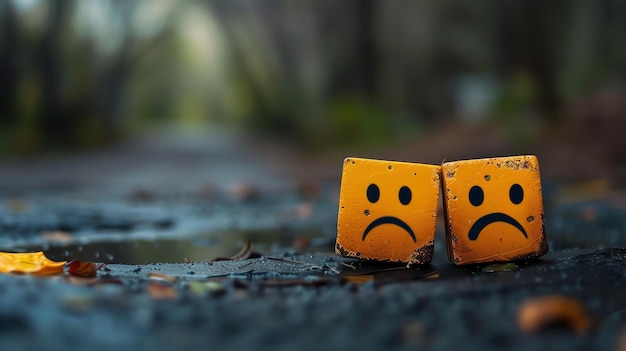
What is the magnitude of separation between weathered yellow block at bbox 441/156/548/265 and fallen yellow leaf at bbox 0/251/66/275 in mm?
1683

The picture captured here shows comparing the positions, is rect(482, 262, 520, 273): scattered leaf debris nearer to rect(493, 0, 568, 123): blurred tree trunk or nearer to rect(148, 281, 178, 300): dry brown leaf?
rect(148, 281, 178, 300): dry brown leaf

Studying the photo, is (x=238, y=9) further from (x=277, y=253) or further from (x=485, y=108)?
(x=277, y=253)

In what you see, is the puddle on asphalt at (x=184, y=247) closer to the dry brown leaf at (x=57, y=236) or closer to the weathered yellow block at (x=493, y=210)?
the dry brown leaf at (x=57, y=236)

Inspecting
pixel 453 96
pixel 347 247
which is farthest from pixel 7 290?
pixel 453 96

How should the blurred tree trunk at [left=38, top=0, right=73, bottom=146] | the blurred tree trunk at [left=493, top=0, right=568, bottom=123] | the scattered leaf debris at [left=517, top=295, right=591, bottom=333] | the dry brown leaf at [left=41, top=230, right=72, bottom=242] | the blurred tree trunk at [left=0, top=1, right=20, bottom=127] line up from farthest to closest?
the blurred tree trunk at [left=38, top=0, right=73, bottom=146]
the blurred tree trunk at [left=0, top=1, right=20, bottom=127]
the blurred tree trunk at [left=493, top=0, right=568, bottom=123]
the dry brown leaf at [left=41, top=230, right=72, bottom=242]
the scattered leaf debris at [left=517, top=295, right=591, bottom=333]

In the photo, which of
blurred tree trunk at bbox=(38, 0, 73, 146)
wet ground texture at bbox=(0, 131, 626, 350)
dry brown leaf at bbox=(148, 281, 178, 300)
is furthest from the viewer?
blurred tree trunk at bbox=(38, 0, 73, 146)

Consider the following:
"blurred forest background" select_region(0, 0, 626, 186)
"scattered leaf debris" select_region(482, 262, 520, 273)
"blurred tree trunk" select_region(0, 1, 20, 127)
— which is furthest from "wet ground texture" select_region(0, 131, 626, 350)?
"blurred tree trunk" select_region(0, 1, 20, 127)

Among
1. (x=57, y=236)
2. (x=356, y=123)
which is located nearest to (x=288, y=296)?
(x=57, y=236)

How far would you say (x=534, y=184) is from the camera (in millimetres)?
3342

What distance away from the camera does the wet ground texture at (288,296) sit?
1.91 metres

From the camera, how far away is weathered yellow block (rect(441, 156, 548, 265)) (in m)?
3.25

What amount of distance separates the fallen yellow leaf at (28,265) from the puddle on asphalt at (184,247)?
1.78ft

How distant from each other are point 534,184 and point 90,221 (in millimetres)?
3587

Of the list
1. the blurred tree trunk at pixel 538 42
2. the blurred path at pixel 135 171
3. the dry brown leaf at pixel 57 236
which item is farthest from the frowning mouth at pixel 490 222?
the blurred tree trunk at pixel 538 42
